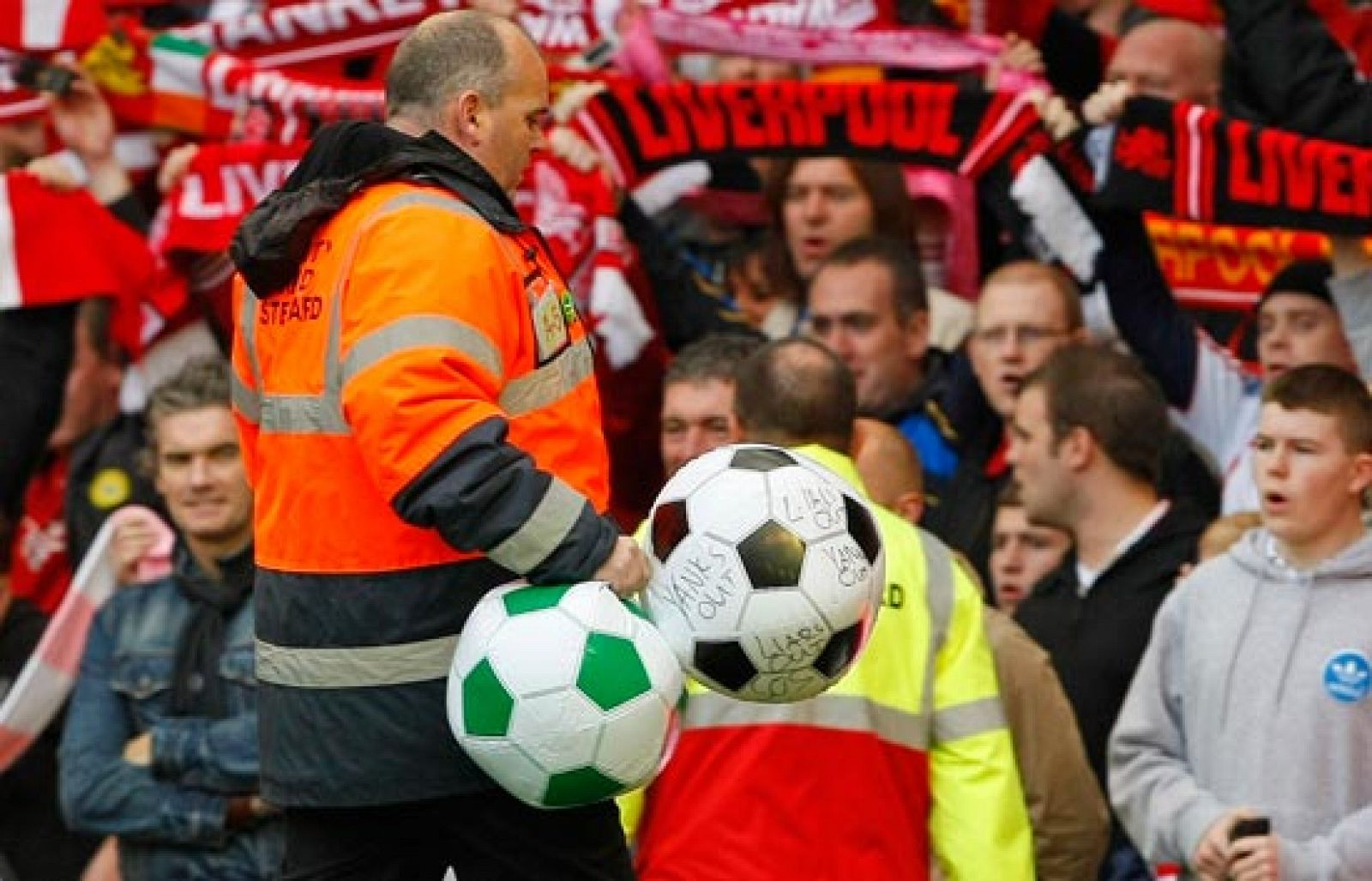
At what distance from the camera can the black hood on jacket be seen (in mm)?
5594

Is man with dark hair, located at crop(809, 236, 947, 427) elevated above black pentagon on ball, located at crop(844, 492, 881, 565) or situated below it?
below

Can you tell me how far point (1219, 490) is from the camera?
9.05m

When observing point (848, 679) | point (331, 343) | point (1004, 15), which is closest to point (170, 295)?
point (1004, 15)

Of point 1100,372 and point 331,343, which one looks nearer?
point 331,343

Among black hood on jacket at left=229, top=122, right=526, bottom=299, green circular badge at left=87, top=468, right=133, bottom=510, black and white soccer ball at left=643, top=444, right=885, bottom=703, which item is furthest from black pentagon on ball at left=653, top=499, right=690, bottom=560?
green circular badge at left=87, top=468, right=133, bottom=510

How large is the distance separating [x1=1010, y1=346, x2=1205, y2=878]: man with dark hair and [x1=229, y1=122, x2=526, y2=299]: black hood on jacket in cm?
283

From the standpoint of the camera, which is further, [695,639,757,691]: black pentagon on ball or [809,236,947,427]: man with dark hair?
[809,236,947,427]: man with dark hair

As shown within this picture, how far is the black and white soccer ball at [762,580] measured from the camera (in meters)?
5.54

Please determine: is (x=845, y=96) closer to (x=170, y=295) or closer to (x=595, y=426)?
(x=170, y=295)

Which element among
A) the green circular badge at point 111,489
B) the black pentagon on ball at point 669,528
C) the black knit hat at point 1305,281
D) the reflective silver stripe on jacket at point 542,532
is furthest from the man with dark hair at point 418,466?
the green circular badge at point 111,489

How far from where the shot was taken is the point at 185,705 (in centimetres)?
802

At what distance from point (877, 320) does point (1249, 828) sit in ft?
8.71

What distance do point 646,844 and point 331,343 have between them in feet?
6.12

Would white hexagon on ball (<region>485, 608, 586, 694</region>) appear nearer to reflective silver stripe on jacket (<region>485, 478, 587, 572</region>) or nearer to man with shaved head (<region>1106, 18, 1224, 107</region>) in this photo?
reflective silver stripe on jacket (<region>485, 478, 587, 572</region>)
